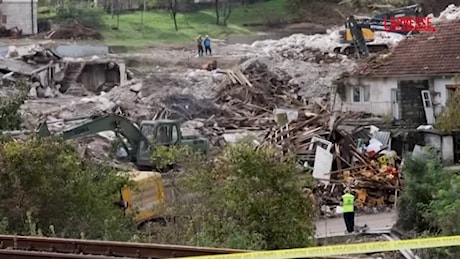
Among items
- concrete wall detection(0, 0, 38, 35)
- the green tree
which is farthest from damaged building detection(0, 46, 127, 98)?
the green tree

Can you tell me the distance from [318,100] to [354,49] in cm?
737

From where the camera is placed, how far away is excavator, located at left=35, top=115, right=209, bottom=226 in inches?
697

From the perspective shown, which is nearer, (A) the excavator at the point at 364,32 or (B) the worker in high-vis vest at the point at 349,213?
(B) the worker in high-vis vest at the point at 349,213

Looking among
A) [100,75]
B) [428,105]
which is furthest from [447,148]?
[100,75]

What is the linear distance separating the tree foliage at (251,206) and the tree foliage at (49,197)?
1.33 m

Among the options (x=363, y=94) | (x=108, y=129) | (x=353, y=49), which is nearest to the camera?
(x=108, y=129)

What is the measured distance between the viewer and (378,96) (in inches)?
1276

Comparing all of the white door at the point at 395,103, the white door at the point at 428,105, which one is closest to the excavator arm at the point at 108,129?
the white door at the point at 395,103

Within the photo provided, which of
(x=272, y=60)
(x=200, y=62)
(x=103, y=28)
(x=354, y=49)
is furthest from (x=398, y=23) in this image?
(x=103, y=28)

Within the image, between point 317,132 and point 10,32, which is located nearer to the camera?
point 317,132

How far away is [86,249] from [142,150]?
13769 mm

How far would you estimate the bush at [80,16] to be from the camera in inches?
2223

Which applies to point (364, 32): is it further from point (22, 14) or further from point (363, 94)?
point (22, 14)

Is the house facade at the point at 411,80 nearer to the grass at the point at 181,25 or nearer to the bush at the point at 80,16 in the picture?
the grass at the point at 181,25
